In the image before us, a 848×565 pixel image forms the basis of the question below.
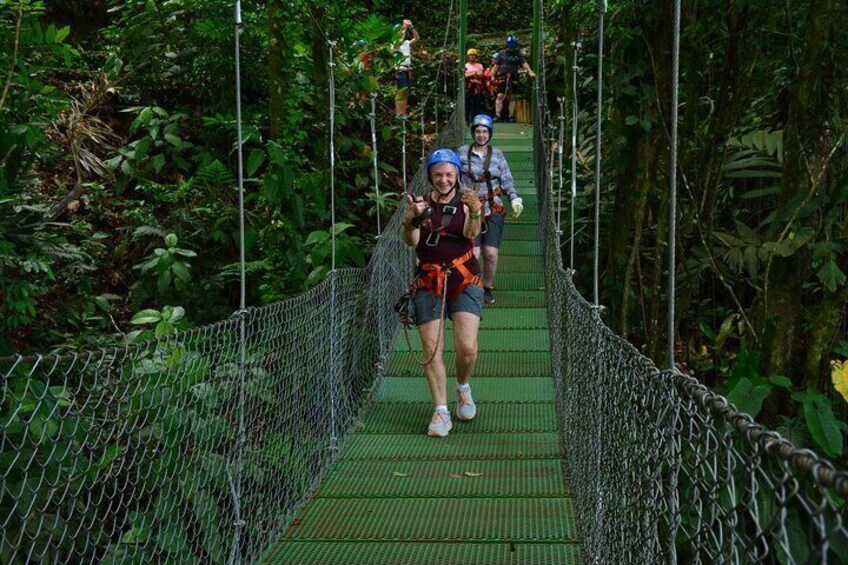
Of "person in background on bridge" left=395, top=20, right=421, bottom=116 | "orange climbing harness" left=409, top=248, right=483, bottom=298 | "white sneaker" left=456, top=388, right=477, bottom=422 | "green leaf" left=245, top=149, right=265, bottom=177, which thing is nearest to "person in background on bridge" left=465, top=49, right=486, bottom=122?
"person in background on bridge" left=395, top=20, right=421, bottom=116

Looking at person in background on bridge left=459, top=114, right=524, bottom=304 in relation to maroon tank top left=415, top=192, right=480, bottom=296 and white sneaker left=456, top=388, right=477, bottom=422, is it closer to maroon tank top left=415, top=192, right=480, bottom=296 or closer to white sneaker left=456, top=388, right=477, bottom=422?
white sneaker left=456, top=388, right=477, bottom=422

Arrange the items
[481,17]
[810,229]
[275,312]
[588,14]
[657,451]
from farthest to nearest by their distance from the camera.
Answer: [481,17] → [588,14] → [810,229] → [275,312] → [657,451]

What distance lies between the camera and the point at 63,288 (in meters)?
5.34

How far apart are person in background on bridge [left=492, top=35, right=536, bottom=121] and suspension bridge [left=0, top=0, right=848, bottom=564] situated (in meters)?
6.03

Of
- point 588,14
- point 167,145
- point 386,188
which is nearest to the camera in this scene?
point 588,14

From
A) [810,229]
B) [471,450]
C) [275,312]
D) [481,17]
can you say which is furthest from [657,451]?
[481,17]

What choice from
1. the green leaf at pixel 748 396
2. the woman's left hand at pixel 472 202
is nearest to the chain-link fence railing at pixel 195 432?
the woman's left hand at pixel 472 202

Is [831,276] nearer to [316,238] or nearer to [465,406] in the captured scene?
[465,406]

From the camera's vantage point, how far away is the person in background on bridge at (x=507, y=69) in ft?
33.8

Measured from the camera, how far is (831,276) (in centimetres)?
379

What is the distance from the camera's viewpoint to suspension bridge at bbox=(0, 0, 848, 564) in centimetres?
174

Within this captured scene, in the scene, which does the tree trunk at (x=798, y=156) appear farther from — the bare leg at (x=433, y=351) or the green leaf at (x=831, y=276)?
the bare leg at (x=433, y=351)

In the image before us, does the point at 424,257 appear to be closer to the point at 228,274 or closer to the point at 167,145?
the point at 228,274

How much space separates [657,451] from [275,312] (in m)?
1.60
